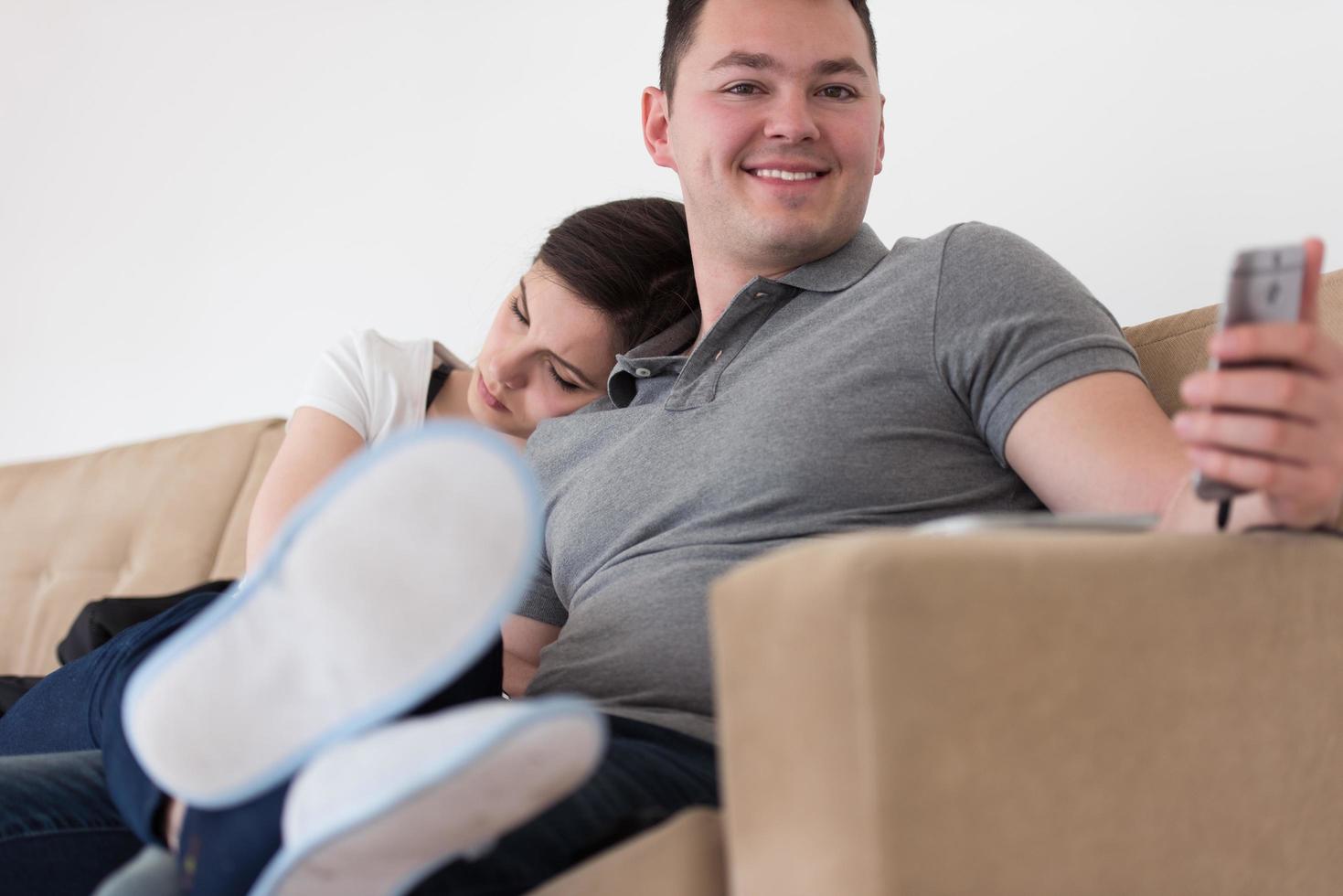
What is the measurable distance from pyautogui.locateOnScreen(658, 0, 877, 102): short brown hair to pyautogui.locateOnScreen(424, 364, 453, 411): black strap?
0.50 meters

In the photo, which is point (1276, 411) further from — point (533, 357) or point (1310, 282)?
point (533, 357)

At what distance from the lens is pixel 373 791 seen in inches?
23.9

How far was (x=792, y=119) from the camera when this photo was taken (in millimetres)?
1391

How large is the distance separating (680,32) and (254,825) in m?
1.08

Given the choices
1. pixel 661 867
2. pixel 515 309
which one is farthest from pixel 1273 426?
pixel 515 309

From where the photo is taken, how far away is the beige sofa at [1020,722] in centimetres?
62

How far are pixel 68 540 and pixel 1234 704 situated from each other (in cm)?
208

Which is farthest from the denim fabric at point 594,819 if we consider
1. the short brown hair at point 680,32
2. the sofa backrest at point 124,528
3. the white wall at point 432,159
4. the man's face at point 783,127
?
the sofa backrest at point 124,528

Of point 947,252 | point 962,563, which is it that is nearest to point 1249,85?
point 947,252

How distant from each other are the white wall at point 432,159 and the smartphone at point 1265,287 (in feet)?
2.94

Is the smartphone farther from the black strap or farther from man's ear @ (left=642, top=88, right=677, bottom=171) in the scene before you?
the black strap

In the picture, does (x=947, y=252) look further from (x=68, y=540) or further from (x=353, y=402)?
(x=68, y=540)

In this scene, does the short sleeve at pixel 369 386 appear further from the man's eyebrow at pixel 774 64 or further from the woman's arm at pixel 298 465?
the man's eyebrow at pixel 774 64

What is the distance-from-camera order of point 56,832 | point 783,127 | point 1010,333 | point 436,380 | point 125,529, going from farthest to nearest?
1. point 125,529
2. point 436,380
3. point 783,127
4. point 1010,333
5. point 56,832
